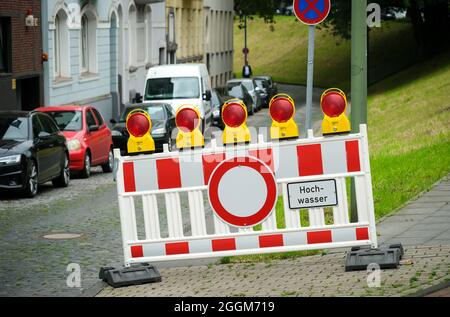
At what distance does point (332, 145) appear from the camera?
992 centimetres

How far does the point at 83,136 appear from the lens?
85.7 feet

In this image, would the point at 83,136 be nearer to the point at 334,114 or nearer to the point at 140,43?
the point at 334,114

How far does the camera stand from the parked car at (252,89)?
5609 cm

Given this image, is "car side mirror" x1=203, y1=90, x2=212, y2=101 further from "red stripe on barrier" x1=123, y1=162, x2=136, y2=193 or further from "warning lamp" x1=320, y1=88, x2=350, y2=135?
"red stripe on barrier" x1=123, y1=162, x2=136, y2=193

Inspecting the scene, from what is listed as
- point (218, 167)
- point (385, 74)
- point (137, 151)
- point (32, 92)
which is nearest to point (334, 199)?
point (218, 167)

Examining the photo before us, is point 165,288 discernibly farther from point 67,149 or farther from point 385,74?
point 385,74

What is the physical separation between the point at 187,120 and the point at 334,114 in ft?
4.09

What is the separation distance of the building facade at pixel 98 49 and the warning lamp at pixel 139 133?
27008mm

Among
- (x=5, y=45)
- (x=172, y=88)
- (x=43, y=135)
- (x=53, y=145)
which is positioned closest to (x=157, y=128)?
(x=5, y=45)

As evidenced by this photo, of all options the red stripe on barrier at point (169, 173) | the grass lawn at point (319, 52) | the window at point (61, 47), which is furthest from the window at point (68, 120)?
the grass lawn at point (319, 52)

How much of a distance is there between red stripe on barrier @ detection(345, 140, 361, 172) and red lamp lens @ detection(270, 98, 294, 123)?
0.55 meters

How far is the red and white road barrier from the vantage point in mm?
9930

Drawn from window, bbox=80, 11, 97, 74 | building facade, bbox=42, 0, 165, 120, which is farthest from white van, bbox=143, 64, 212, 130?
window, bbox=80, 11, 97, 74
